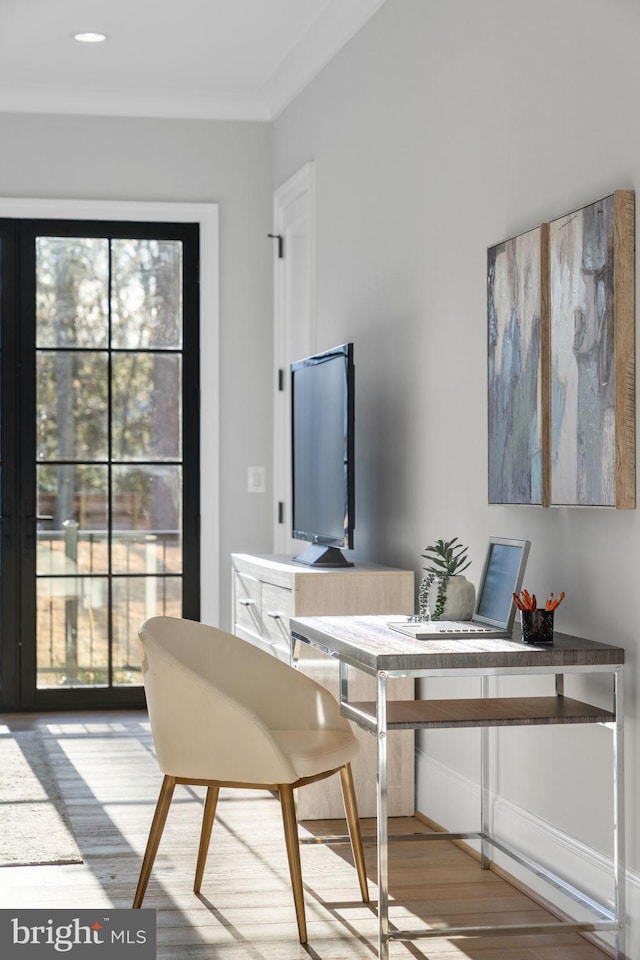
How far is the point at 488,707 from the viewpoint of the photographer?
3031 mm

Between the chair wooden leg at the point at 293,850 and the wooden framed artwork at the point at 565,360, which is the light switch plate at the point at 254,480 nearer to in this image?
the wooden framed artwork at the point at 565,360

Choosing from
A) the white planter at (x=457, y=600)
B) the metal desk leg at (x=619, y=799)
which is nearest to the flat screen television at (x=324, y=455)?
the white planter at (x=457, y=600)

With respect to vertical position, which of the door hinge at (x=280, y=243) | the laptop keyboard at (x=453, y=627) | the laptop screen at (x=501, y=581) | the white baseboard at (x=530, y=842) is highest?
the door hinge at (x=280, y=243)

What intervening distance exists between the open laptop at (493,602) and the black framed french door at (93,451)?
3.02 meters

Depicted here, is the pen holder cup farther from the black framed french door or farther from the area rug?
the black framed french door

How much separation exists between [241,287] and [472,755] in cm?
314

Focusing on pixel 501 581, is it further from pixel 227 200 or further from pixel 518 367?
pixel 227 200

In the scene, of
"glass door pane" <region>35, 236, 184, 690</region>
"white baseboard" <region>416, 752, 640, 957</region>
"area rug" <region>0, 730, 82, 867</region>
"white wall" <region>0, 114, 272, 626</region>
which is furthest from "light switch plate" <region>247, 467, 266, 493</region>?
"white baseboard" <region>416, 752, 640, 957</region>

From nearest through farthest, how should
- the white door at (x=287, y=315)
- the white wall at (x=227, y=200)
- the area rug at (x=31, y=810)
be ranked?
the area rug at (x=31, y=810) → the white door at (x=287, y=315) → the white wall at (x=227, y=200)

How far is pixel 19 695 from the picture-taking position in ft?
19.6

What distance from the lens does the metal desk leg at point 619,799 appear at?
2.69 meters

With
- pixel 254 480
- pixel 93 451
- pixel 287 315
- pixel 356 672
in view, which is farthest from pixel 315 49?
pixel 356 672

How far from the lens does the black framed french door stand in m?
5.98

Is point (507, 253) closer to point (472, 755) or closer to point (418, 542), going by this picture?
point (418, 542)
